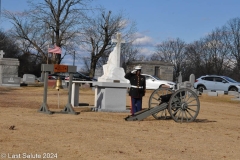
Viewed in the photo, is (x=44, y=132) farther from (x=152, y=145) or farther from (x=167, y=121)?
(x=167, y=121)

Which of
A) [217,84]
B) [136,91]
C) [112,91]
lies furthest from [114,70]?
[217,84]

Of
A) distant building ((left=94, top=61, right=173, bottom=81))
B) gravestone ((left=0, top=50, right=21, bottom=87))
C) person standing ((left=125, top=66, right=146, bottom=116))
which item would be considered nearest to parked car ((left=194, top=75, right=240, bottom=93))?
gravestone ((left=0, top=50, right=21, bottom=87))

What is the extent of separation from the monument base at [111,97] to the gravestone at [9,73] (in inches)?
797

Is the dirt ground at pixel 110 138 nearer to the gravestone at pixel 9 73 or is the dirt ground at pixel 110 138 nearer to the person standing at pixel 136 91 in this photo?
the person standing at pixel 136 91

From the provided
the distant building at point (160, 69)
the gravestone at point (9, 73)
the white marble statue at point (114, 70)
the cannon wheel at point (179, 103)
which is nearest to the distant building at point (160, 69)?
the distant building at point (160, 69)

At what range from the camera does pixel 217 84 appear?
34.2m

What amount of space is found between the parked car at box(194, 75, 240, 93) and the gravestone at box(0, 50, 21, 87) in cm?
1436

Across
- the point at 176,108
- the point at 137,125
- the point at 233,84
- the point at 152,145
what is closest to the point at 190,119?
the point at 176,108

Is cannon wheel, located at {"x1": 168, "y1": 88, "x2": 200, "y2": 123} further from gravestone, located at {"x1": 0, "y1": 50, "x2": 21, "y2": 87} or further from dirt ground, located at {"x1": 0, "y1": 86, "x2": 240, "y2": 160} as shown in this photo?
gravestone, located at {"x1": 0, "y1": 50, "x2": 21, "y2": 87}

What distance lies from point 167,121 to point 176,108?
499 mm

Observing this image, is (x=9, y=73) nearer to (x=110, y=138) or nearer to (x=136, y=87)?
(x=136, y=87)

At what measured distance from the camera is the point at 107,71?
52.6ft

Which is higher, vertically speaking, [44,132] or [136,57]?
[136,57]

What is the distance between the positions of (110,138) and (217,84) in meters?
26.4
